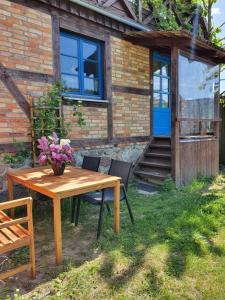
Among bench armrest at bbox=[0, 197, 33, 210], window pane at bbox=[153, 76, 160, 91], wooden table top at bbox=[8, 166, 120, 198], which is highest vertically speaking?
window pane at bbox=[153, 76, 160, 91]

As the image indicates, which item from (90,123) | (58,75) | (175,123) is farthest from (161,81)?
(58,75)

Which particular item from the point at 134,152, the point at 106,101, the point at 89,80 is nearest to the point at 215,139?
the point at 134,152

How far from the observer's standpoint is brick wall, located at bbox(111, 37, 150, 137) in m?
5.48

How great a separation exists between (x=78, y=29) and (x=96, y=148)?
7.73 ft

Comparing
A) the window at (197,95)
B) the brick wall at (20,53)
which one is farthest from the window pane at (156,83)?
the brick wall at (20,53)

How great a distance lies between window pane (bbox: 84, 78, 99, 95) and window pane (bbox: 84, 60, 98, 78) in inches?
4.1

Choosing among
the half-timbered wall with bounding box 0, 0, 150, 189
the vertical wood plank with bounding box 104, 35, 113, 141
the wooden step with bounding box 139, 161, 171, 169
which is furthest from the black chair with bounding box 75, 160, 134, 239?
the wooden step with bounding box 139, 161, 171, 169

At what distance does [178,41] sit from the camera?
198 inches

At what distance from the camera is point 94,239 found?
10.1 ft

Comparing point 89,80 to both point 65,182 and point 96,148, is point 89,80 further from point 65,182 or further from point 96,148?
point 65,182

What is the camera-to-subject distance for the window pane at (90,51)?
5.02m

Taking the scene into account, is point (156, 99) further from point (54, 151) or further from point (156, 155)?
point (54, 151)

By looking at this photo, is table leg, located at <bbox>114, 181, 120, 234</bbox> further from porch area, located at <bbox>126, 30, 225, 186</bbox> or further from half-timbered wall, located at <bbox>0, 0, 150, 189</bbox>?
porch area, located at <bbox>126, 30, 225, 186</bbox>

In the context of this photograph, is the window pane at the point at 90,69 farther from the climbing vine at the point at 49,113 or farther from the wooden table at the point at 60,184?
the wooden table at the point at 60,184
